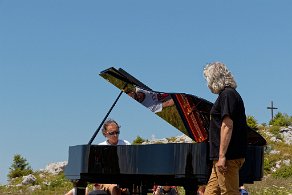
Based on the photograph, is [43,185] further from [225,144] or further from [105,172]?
[225,144]

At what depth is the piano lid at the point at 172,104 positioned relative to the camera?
7238 mm

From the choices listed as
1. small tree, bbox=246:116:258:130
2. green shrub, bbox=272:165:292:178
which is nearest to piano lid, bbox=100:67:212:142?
green shrub, bbox=272:165:292:178

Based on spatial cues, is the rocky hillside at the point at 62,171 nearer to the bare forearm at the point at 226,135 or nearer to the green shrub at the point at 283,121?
the green shrub at the point at 283,121

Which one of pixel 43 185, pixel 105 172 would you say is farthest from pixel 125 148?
pixel 43 185

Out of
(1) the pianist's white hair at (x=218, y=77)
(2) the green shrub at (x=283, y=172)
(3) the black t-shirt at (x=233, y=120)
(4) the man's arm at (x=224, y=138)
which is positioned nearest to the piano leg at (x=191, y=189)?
(3) the black t-shirt at (x=233, y=120)

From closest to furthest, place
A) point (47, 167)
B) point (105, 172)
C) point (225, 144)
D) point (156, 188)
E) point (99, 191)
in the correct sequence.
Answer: point (225, 144) < point (105, 172) < point (99, 191) < point (156, 188) < point (47, 167)

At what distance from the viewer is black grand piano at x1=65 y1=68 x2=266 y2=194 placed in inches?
264

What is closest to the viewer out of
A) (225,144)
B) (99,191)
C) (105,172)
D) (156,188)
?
(225,144)

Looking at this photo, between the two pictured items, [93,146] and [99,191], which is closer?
[93,146]

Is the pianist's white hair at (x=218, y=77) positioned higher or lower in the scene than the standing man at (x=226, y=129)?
higher

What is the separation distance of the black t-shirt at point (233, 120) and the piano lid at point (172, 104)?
1010 millimetres

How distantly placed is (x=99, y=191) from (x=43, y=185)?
1731 centimetres

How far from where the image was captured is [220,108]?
609cm

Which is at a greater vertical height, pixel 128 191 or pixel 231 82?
pixel 231 82
